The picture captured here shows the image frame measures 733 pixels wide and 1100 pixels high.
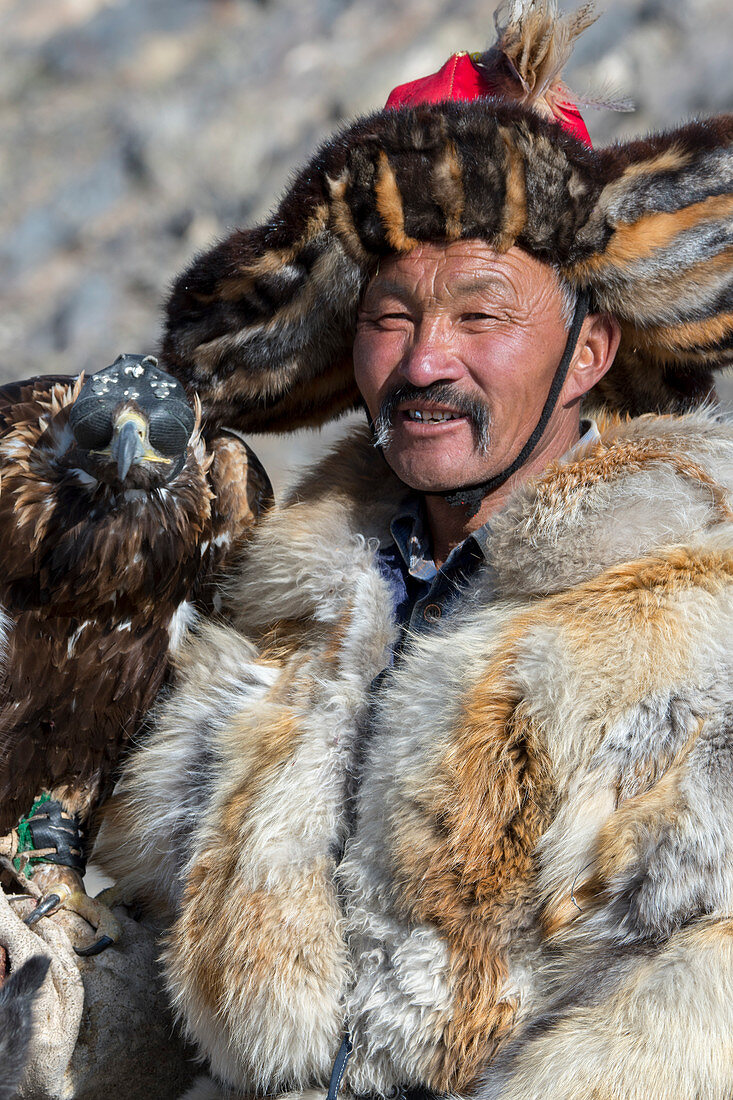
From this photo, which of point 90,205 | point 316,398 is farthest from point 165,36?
point 316,398

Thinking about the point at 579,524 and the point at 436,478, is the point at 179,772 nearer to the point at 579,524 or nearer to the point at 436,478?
the point at 436,478

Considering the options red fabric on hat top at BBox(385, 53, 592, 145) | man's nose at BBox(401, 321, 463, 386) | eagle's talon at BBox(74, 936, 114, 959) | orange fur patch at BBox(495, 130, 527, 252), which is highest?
red fabric on hat top at BBox(385, 53, 592, 145)

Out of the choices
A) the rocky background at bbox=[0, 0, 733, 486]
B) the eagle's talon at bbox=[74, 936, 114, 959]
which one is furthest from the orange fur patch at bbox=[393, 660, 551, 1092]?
the rocky background at bbox=[0, 0, 733, 486]

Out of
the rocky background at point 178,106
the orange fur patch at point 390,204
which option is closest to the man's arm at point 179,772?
the orange fur patch at point 390,204

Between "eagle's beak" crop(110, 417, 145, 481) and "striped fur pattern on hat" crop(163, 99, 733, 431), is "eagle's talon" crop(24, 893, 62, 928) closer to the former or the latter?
"eagle's beak" crop(110, 417, 145, 481)

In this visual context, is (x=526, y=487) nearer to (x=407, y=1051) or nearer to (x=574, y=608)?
(x=574, y=608)

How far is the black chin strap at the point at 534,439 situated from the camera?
1.70 m

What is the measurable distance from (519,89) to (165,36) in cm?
614

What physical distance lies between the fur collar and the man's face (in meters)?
0.16

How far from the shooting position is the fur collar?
4.27ft

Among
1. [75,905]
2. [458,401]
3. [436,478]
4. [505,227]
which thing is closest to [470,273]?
[505,227]

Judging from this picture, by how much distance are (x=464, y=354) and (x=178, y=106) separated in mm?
5772

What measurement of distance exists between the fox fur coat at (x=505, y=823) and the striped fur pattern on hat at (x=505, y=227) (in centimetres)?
29

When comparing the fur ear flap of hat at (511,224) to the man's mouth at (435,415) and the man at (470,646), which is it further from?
the man's mouth at (435,415)
